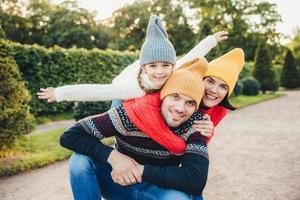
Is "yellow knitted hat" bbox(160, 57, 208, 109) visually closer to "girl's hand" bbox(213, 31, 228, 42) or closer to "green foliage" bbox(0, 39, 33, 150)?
"girl's hand" bbox(213, 31, 228, 42)

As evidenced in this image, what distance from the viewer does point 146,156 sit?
300 centimetres

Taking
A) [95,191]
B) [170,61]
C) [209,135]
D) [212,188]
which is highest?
[170,61]

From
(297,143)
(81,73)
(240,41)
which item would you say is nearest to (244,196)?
(297,143)

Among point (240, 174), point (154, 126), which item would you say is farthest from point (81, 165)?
point (240, 174)

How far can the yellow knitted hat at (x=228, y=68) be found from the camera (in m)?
3.73

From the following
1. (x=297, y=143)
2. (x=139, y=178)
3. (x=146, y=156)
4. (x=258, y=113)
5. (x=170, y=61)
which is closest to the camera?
(x=139, y=178)

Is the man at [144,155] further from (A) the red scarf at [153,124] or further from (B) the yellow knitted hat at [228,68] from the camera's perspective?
(B) the yellow knitted hat at [228,68]

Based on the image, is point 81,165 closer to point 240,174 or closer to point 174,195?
point 174,195

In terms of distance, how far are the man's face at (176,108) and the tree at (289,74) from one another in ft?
104

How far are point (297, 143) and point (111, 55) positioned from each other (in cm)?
1036

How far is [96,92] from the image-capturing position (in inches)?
137

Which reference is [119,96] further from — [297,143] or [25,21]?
[25,21]

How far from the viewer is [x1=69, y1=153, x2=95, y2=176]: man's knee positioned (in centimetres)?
285

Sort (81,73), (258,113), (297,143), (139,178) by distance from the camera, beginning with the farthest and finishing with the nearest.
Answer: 1. (81,73)
2. (258,113)
3. (297,143)
4. (139,178)
